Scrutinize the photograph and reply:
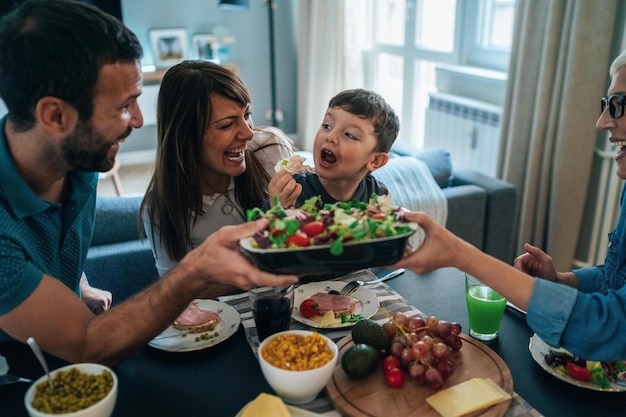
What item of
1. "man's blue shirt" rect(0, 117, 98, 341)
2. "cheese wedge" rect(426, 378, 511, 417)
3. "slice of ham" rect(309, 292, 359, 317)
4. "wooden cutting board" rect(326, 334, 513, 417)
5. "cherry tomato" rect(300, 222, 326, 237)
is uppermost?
"cherry tomato" rect(300, 222, 326, 237)

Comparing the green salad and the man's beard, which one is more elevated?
the man's beard

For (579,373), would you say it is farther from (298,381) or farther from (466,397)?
(298,381)

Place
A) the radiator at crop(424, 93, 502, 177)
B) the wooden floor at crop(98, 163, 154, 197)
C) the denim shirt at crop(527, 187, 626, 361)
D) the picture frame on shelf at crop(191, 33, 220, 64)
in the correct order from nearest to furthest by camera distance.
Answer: the denim shirt at crop(527, 187, 626, 361) < the radiator at crop(424, 93, 502, 177) < the wooden floor at crop(98, 163, 154, 197) < the picture frame on shelf at crop(191, 33, 220, 64)

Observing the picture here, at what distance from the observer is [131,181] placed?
17.9ft

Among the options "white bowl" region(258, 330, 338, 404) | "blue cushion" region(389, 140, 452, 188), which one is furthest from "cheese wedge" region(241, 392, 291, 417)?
"blue cushion" region(389, 140, 452, 188)

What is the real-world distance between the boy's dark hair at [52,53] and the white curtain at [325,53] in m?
4.00

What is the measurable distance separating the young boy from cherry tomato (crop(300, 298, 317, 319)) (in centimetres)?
37

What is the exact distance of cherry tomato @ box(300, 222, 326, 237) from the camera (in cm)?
108

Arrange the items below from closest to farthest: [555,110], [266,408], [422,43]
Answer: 1. [266,408]
2. [555,110]
3. [422,43]

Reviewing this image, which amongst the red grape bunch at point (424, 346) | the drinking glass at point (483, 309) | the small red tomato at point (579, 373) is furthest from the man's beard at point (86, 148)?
the small red tomato at point (579, 373)

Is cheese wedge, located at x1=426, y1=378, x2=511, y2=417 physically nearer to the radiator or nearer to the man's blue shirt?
the man's blue shirt

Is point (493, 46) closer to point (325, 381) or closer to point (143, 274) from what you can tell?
point (143, 274)

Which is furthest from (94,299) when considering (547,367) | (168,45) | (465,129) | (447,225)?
(168,45)

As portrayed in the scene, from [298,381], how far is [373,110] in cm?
95
